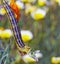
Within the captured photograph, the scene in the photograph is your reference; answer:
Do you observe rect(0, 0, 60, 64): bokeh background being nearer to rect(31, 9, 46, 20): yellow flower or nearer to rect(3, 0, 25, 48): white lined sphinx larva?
rect(31, 9, 46, 20): yellow flower

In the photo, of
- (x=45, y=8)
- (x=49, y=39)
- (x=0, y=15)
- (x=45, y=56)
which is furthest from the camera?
(x=45, y=8)

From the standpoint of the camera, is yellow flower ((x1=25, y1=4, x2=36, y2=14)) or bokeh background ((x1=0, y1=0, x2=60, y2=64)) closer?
bokeh background ((x1=0, y1=0, x2=60, y2=64))

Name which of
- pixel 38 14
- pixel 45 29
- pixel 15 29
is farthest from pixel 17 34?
pixel 45 29

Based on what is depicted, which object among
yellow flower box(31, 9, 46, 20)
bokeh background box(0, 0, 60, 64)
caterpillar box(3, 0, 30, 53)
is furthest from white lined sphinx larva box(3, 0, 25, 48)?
yellow flower box(31, 9, 46, 20)

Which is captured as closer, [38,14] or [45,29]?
[38,14]

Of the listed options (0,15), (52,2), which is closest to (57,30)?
(52,2)

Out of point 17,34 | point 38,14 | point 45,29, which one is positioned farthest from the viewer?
point 45,29

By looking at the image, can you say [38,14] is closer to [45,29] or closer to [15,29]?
[45,29]

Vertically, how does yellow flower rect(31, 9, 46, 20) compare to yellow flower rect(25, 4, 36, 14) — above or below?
below

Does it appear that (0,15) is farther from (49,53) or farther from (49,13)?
(49,13)

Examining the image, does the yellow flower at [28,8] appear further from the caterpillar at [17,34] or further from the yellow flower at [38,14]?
the caterpillar at [17,34]

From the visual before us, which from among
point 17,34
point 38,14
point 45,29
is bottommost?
point 45,29
